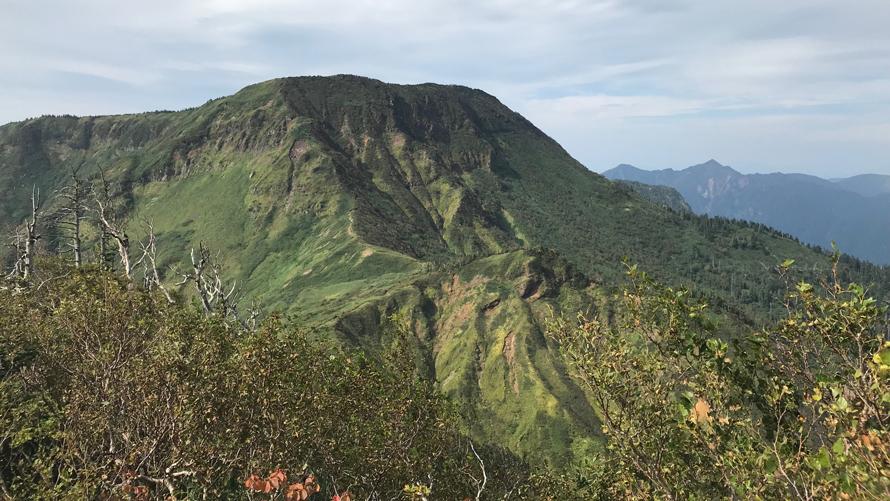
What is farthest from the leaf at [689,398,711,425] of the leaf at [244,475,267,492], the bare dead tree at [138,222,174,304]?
the bare dead tree at [138,222,174,304]

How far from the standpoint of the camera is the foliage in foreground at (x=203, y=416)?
66.1 ft

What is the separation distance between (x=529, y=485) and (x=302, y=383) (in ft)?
41.2

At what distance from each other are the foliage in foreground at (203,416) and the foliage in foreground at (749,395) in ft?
19.3

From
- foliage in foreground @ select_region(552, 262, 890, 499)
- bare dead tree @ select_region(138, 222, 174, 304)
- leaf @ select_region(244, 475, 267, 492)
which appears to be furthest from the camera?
bare dead tree @ select_region(138, 222, 174, 304)

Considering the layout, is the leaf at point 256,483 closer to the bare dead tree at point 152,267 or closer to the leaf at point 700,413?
the leaf at point 700,413

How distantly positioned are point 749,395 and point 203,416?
59.8 ft

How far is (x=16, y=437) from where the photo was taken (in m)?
20.9

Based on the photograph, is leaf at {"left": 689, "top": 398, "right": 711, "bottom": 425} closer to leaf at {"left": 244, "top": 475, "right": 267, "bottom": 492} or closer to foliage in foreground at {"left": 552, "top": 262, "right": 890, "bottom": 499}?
foliage in foreground at {"left": 552, "top": 262, "right": 890, "bottom": 499}

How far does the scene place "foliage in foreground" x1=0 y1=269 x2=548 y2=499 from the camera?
66.1 feet

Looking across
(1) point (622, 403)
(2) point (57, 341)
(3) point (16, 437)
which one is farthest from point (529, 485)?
(2) point (57, 341)

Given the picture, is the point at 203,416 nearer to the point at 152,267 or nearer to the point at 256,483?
the point at 256,483

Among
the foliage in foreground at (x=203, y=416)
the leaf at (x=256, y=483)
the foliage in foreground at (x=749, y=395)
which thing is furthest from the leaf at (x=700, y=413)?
the leaf at (x=256, y=483)

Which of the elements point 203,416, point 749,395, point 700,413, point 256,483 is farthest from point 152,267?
point 749,395

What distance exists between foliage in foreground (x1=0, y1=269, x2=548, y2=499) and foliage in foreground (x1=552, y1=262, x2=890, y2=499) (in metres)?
5.89
